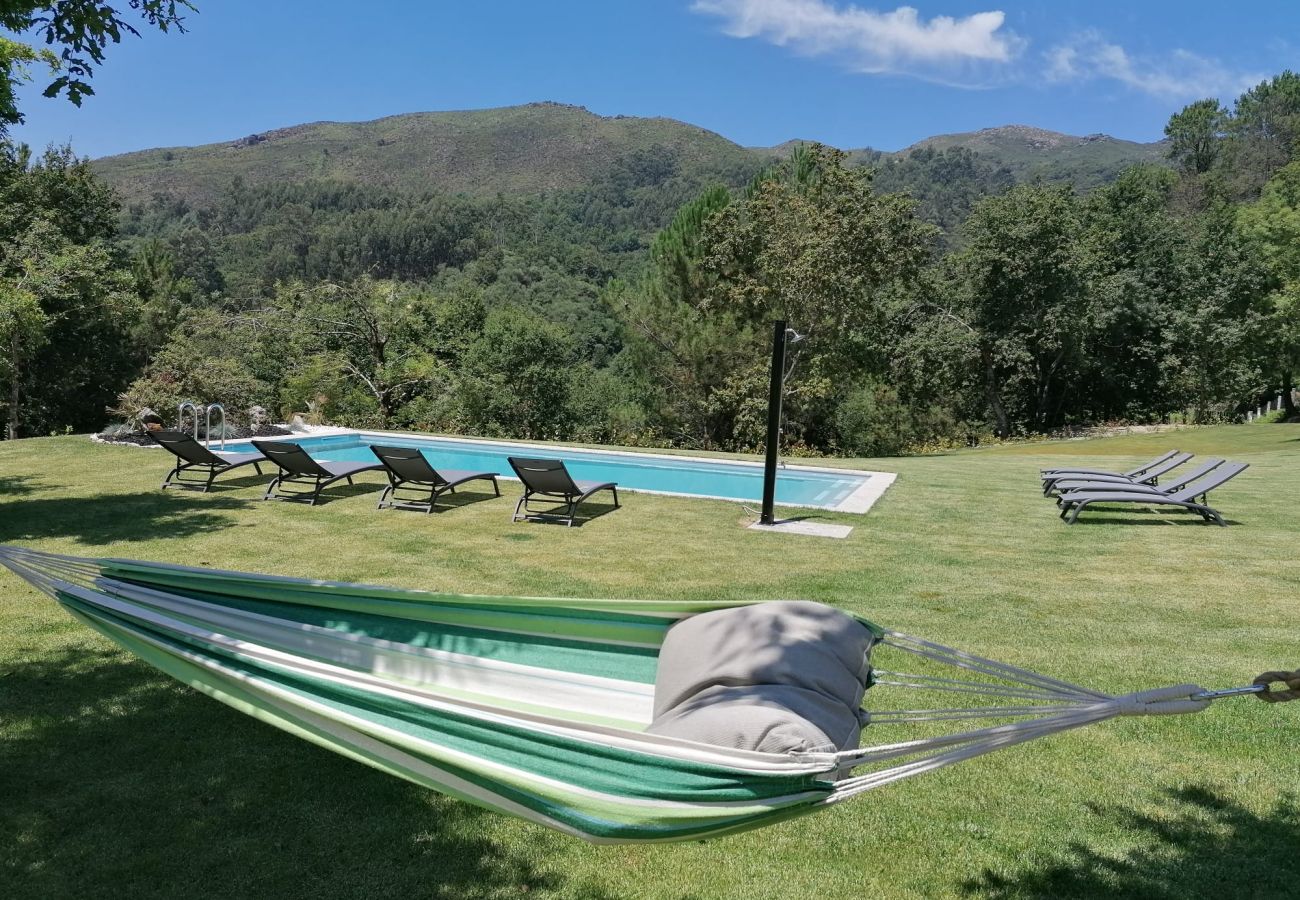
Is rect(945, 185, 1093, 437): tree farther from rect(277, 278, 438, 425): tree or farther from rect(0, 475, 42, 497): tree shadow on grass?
rect(0, 475, 42, 497): tree shadow on grass

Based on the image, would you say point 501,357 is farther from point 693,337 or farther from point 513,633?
point 513,633

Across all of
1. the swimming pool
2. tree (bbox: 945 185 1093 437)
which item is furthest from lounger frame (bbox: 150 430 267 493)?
tree (bbox: 945 185 1093 437)

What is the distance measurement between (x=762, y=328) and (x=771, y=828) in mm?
15585

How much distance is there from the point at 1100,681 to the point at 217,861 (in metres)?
3.34

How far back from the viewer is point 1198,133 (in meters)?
45.0

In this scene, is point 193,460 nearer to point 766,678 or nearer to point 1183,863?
point 766,678

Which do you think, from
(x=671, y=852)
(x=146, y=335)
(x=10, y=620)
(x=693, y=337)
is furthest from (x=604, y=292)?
(x=671, y=852)

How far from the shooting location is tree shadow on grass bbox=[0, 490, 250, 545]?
5949 millimetres

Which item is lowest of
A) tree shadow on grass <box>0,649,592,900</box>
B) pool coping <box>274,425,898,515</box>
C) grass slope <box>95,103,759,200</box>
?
tree shadow on grass <box>0,649,592,900</box>

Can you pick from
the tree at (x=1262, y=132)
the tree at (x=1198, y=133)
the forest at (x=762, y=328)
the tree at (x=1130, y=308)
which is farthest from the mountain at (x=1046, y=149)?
the forest at (x=762, y=328)

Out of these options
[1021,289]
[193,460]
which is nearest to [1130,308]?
[1021,289]

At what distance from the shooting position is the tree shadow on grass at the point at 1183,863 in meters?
2.16

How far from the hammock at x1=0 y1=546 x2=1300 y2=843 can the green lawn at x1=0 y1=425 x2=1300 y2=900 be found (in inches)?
13.9

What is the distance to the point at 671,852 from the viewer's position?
2.38 m
